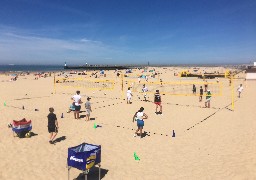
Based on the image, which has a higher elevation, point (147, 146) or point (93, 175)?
point (147, 146)

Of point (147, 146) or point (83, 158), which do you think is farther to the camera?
point (147, 146)

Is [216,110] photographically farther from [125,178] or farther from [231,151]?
[125,178]

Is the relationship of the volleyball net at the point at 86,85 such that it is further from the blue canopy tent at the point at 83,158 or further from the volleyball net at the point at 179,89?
the blue canopy tent at the point at 83,158

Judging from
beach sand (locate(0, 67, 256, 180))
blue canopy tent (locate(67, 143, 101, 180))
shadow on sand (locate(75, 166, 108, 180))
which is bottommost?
shadow on sand (locate(75, 166, 108, 180))

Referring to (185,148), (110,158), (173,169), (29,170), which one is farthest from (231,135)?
(29,170)

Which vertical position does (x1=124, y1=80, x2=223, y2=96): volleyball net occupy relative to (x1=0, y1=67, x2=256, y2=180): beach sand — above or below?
above

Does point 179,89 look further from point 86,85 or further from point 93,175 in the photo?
point 93,175

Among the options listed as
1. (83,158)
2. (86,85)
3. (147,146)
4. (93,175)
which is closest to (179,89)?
(86,85)

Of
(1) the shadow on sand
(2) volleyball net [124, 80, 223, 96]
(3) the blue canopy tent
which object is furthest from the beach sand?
(2) volleyball net [124, 80, 223, 96]

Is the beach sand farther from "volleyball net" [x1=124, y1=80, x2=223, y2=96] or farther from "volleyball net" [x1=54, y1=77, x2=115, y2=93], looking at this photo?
"volleyball net" [x1=54, y1=77, x2=115, y2=93]

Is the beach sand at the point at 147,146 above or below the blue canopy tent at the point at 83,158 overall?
below

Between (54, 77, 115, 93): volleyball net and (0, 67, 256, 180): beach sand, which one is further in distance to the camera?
(54, 77, 115, 93): volleyball net

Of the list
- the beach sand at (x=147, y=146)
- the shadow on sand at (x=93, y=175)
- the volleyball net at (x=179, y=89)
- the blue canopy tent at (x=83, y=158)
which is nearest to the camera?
the blue canopy tent at (x=83, y=158)

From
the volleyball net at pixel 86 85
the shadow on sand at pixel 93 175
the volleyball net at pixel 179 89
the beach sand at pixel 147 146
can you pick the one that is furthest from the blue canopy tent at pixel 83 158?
the volleyball net at pixel 86 85
